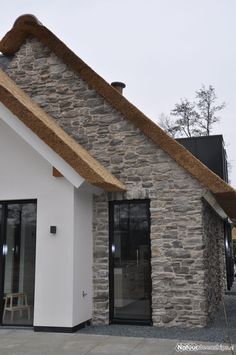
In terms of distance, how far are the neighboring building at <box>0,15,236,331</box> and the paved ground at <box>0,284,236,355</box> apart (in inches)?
15.8

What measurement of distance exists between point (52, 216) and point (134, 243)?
204cm

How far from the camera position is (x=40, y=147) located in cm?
872

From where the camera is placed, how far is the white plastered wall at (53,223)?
8469mm

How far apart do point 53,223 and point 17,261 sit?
1.32 meters

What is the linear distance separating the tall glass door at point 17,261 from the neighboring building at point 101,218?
2 cm

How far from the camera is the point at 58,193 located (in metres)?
8.88

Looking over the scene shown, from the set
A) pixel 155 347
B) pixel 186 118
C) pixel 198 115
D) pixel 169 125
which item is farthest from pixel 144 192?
pixel 169 125

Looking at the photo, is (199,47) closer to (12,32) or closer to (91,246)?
(12,32)

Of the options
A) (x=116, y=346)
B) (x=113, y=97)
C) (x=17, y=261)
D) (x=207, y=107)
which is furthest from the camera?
(x=207, y=107)

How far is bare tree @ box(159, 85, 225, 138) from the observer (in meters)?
28.5

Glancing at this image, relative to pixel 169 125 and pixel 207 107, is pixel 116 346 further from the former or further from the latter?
pixel 169 125

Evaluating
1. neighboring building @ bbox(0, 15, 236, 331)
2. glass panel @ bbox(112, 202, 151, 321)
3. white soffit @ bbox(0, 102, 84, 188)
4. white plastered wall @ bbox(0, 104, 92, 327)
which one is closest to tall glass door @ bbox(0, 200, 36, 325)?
neighboring building @ bbox(0, 15, 236, 331)

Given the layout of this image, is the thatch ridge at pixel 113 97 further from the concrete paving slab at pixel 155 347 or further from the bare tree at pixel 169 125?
the bare tree at pixel 169 125

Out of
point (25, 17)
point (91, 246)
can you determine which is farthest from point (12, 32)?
point (91, 246)
